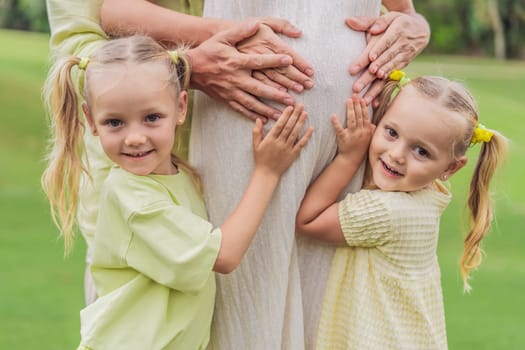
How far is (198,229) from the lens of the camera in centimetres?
221

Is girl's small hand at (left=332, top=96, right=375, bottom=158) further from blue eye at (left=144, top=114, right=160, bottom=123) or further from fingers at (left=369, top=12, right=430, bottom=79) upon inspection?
blue eye at (left=144, top=114, right=160, bottom=123)

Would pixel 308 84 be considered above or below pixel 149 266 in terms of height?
above

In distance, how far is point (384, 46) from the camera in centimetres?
240

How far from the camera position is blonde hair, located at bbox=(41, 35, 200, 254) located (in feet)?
7.45

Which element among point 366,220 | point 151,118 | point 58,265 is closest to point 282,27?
point 151,118

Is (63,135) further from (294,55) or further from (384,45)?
(384,45)

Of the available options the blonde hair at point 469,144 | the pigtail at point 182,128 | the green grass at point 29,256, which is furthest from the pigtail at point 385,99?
the green grass at point 29,256

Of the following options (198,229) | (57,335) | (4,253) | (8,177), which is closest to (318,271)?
(198,229)

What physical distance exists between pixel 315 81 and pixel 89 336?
2.64 ft

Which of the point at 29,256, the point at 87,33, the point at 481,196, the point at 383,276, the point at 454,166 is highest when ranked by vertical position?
the point at 87,33

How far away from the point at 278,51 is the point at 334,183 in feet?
1.15

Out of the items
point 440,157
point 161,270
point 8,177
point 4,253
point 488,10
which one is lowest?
point 488,10

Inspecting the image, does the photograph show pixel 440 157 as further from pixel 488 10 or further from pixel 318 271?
pixel 488 10

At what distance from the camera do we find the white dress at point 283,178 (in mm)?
2336
